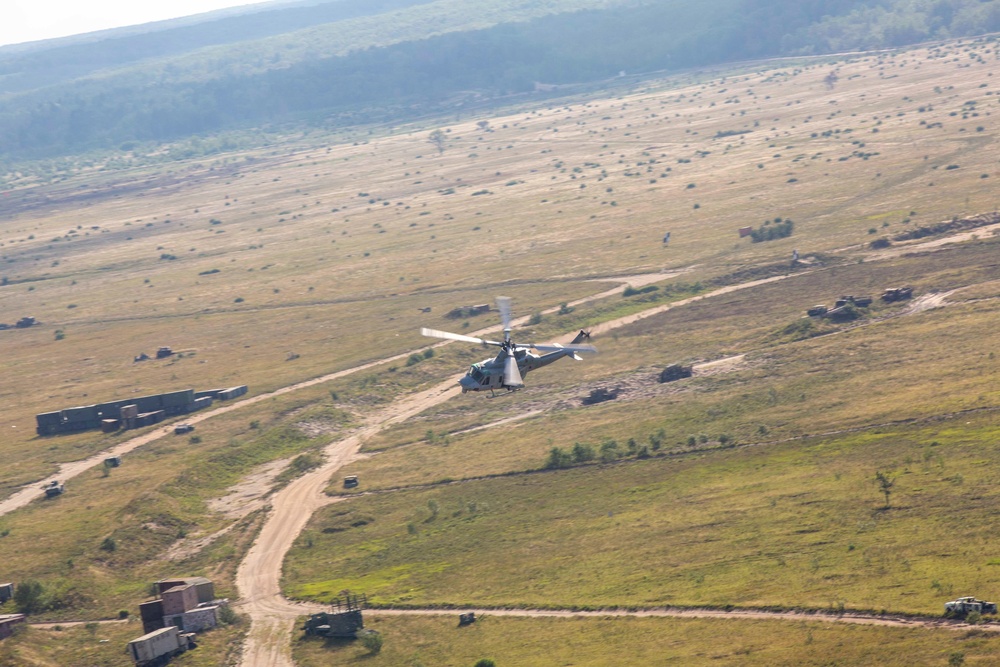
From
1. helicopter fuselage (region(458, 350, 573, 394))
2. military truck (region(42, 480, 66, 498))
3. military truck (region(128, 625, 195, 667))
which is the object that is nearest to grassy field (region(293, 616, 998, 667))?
military truck (region(128, 625, 195, 667))

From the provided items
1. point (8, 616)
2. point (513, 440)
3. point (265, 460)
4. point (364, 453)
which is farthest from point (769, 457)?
point (8, 616)

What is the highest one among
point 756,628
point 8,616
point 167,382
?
point 167,382

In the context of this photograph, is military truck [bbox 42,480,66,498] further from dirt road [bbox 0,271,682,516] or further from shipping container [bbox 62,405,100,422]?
shipping container [bbox 62,405,100,422]

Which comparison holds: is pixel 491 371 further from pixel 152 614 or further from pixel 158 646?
pixel 158 646

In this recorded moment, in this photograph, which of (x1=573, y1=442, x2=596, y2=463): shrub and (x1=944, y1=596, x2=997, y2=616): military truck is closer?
(x1=944, y1=596, x2=997, y2=616): military truck

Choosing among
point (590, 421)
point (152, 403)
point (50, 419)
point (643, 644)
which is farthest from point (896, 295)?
point (50, 419)

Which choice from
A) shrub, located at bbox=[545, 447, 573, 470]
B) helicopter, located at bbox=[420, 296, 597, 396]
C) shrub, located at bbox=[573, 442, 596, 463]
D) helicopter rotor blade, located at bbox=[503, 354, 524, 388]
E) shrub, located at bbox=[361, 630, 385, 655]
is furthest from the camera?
shrub, located at bbox=[573, 442, 596, 463]


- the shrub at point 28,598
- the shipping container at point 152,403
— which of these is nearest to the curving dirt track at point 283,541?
the shrub at point 28,598

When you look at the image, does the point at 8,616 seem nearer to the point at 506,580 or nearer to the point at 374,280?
the point at 506,580
